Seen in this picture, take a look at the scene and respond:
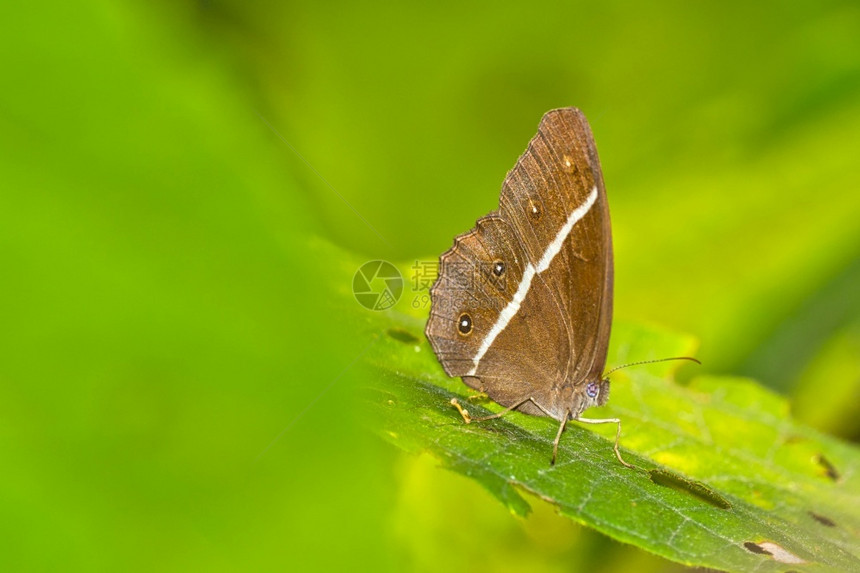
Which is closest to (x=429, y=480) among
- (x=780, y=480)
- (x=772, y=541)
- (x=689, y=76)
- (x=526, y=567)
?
(x=526, y=567)

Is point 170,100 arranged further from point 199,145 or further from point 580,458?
point 580,458

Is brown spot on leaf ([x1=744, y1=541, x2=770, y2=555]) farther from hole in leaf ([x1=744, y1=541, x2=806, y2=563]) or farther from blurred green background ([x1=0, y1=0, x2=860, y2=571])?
blurred green background ([x1=0, y1=0, x2=860, y2=571])

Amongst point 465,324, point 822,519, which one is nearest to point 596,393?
point 465,324

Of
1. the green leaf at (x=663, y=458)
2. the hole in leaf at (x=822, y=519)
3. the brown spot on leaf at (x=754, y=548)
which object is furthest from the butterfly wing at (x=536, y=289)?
the hole in leaf at (x=822, y=519)

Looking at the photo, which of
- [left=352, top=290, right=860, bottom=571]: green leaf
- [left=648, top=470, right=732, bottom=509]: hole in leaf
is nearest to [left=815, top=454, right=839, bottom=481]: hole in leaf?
[left=352, top=290, right=860, bottom=571]: green leaf

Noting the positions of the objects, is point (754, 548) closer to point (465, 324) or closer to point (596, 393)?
point (596, 393)

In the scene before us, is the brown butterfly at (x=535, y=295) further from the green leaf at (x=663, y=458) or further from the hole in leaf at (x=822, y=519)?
the hole in leaf at (x=822, y=519)
